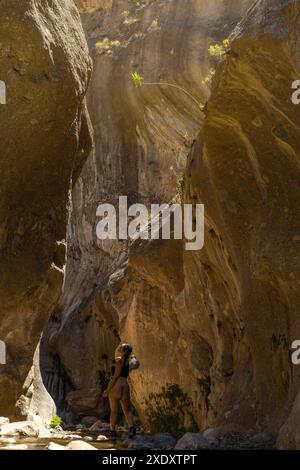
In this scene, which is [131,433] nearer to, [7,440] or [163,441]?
[163,441]

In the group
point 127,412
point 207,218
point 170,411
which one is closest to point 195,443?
point 127,412

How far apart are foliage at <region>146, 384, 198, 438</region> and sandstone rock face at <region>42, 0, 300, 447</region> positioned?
5 cm

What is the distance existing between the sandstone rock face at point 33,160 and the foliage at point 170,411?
214 inches

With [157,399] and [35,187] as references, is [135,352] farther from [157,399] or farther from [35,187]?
[35,187]

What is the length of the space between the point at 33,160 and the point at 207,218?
308 cm

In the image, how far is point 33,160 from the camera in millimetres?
13016

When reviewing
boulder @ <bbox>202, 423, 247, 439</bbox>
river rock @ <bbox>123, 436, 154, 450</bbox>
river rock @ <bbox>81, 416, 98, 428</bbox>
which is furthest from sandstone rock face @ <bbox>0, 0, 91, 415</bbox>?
river rock @ <bbox>81, 416, 98, 428</bbox>

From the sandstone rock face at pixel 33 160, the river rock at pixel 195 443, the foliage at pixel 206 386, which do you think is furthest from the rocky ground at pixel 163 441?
the foliage at pixel 206 386


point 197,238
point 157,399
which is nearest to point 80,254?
point 157,399

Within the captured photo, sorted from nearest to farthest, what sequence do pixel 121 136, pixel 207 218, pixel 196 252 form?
pixel 207 218, pixel 196 252, pixel 121 136

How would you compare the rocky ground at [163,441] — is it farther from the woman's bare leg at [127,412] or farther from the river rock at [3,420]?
the woman's bare leg at [127,412]

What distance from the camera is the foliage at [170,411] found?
1812cm
